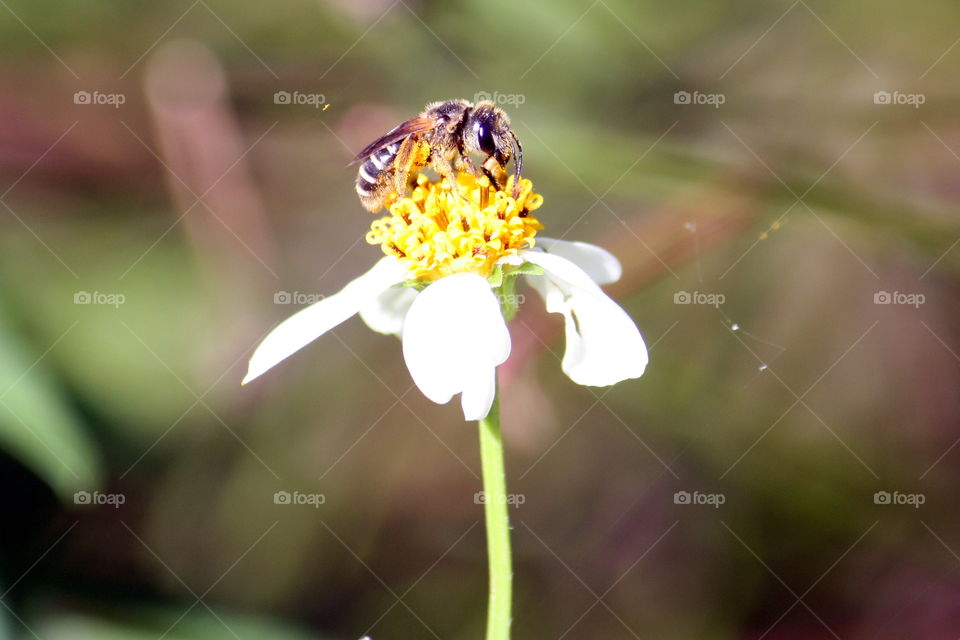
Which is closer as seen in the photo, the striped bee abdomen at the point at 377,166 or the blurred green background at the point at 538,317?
the striped bee abdomen at the point at 377,166

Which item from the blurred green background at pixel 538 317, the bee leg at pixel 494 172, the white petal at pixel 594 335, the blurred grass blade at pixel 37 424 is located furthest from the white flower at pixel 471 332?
the blurred green background at pixel 538 317

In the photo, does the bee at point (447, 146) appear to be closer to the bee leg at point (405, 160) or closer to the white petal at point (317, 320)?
the bee leg at point (405, 160)

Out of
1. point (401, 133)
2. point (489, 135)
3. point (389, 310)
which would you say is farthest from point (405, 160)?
point (389, 310)

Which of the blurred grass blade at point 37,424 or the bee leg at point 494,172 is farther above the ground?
the bee leg at point 494,172

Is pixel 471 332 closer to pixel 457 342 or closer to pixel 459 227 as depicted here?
pixel 457 342

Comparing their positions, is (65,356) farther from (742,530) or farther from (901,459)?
(901,459)

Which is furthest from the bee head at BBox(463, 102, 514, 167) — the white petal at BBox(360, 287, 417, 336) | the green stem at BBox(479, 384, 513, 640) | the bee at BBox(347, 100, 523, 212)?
the green stem at BBox(479, 384, 513, 640)

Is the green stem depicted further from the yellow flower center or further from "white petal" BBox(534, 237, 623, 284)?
"white petal" BBox(534, 237, 623, 284)
